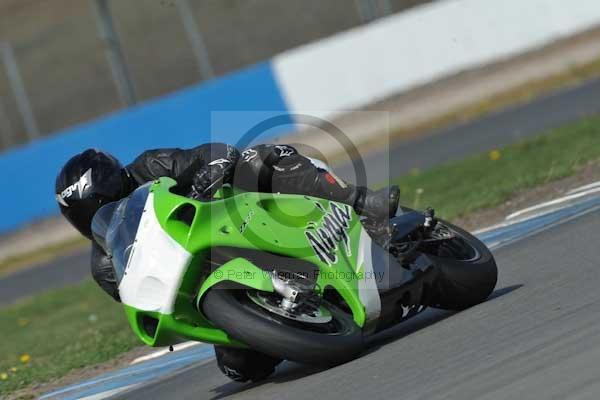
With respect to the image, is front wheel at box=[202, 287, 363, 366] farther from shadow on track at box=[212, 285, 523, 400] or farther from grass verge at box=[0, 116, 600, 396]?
grass verge at box=[0, 116, 600, 396]

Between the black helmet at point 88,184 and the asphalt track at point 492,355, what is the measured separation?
126 cm

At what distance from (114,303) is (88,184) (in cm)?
706

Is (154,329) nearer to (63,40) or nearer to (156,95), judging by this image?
(156,95)

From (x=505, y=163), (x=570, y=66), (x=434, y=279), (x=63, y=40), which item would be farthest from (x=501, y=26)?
(x=434, y=279)

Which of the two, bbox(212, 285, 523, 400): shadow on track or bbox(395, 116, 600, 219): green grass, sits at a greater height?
bbox(212, 285, 523, 400): shadow on track

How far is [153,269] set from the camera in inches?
219

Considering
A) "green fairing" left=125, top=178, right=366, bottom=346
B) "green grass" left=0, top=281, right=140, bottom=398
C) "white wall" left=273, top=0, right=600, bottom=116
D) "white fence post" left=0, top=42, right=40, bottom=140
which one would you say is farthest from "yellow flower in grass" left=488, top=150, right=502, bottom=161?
"green fairing" left=125, top=178, right=366, bottom=346

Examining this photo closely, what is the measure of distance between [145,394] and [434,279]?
202cm

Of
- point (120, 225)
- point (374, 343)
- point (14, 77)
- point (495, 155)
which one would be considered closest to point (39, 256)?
point (14, 77)

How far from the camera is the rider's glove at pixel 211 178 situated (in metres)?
6.00

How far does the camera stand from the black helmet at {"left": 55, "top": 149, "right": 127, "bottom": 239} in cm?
621

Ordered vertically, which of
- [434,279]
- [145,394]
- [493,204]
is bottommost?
[493,204]

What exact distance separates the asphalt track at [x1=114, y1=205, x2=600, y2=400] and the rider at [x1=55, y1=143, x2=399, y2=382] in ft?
2.24

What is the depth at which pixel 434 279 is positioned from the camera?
6.51m
